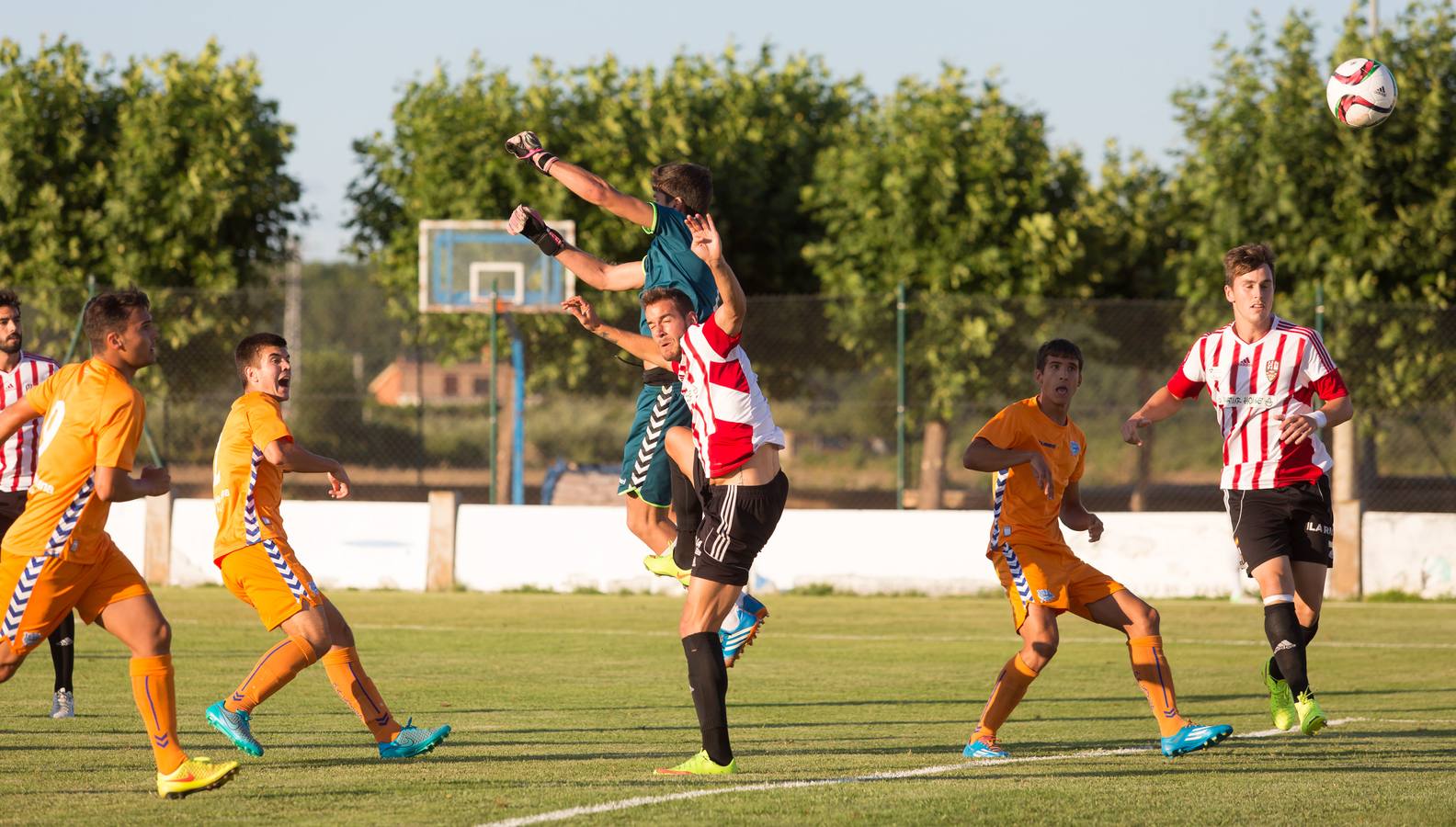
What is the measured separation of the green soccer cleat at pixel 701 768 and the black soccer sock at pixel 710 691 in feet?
0.07

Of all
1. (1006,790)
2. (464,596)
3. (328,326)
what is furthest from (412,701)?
(328,326)

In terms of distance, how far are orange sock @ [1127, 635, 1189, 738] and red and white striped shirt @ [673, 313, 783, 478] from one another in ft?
6.68

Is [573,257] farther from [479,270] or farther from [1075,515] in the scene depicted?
[479,270]

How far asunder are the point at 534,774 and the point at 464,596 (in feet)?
33.6

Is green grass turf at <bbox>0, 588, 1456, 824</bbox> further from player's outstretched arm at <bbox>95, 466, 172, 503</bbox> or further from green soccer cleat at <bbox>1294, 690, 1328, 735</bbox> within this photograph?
player's outstretched arm at <bbox>95, 466, 172, 503</bbox>

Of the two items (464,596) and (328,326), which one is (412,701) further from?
(328,326)

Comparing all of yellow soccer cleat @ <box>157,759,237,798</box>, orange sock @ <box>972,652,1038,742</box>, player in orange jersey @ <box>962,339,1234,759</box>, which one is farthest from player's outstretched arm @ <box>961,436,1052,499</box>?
yellow soccer cleat @ <box>157,759,237,798</box>

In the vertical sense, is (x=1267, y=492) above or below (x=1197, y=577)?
above

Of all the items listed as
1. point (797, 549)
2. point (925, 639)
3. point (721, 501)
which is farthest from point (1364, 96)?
point (797, 549)

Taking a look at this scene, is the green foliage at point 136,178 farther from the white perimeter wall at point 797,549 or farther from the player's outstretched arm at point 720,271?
the player's outstretched arm at point 720,271

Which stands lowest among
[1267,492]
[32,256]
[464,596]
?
[464,596]

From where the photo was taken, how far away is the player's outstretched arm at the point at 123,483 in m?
6.07

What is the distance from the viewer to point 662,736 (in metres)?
8.11

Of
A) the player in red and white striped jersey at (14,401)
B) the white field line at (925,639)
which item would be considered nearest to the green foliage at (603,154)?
the white field line at (925,639)
